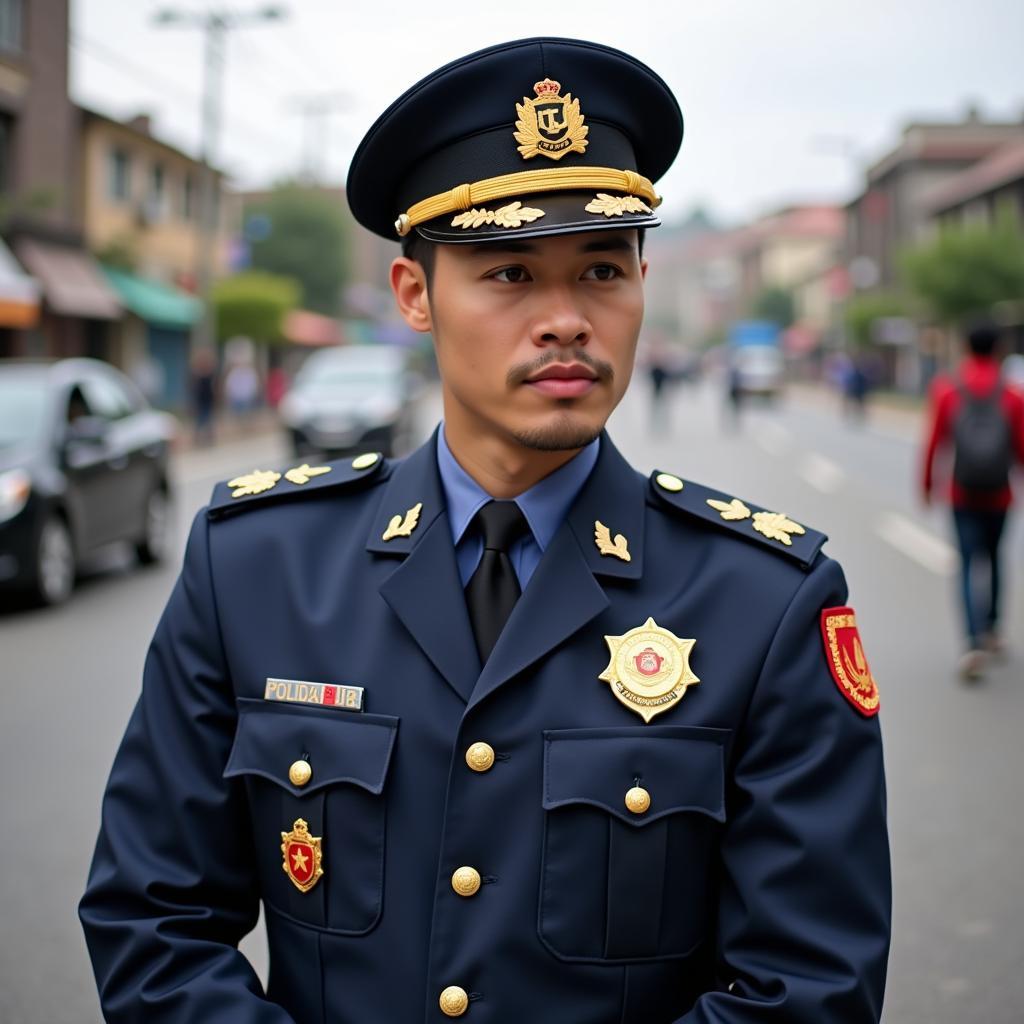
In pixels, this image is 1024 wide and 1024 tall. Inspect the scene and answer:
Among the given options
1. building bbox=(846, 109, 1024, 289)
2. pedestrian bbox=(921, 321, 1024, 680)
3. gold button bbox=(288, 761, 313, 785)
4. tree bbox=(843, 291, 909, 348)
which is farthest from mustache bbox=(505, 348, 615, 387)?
building bbox=(846, 109, 1024, 289)

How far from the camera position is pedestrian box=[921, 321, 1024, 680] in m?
7.61

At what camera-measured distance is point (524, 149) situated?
1848 mm

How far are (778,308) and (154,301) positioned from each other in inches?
3109

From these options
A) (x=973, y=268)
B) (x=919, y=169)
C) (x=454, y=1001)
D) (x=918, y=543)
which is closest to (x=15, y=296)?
(x=918, y=543)

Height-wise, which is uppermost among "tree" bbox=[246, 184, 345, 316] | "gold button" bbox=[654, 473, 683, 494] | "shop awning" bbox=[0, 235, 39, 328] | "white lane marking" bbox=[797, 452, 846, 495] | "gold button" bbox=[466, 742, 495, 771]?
"tree" bbox=[246, 184, 345, 316]

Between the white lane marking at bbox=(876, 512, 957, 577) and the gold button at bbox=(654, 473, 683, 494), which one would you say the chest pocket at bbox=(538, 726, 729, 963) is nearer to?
the gold button at bbox=(654, 473, 683, 494)

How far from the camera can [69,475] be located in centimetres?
973

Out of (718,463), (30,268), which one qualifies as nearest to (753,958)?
(718,463)

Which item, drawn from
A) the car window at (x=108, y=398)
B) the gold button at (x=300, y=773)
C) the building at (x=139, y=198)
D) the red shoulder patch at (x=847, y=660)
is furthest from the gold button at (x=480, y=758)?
the building at (x=139, y=198)

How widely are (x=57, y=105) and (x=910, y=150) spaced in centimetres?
4835

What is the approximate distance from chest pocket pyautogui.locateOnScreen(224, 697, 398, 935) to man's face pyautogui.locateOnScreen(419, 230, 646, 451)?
44cm

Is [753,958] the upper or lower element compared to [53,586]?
upper

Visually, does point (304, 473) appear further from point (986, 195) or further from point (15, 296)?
point (986, 195)

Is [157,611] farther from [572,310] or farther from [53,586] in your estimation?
[572,310]
